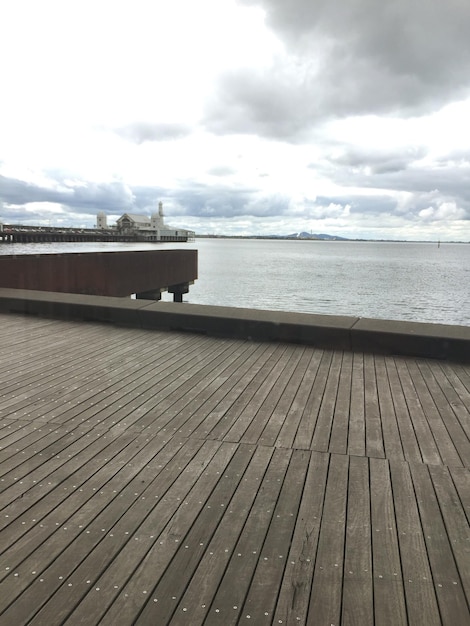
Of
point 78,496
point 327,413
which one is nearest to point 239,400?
point 327,413

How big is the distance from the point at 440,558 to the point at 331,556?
55 centimetres

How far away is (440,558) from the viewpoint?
7.85 feet

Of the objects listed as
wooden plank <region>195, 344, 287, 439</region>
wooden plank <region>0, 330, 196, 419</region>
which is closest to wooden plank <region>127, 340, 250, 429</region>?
wooden plank <region>195, 344, 287, 439</region>

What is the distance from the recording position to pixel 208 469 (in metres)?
3.24

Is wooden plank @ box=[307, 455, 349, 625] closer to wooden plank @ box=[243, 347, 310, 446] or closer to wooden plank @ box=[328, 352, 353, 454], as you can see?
wooden plank @ box=[328, 352, 353, 454]

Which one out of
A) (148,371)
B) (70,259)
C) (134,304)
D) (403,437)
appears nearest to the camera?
(403,437)

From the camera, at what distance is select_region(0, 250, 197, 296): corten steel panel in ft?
45.7

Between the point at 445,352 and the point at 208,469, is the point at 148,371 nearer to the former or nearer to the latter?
the point at 208,469

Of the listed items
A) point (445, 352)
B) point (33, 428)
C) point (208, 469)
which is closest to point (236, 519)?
point (208, 469)

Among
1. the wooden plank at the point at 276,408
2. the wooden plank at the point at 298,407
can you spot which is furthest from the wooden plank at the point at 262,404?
the wooden plank at the point at 298,407

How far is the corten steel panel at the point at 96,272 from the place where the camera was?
548 inches

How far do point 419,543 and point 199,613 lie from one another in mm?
1226

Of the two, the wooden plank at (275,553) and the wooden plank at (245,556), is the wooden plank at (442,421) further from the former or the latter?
the wooden plank at (245,556)

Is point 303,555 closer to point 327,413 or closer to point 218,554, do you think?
point 218,554
